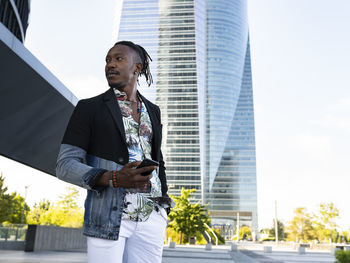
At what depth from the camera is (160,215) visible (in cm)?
166

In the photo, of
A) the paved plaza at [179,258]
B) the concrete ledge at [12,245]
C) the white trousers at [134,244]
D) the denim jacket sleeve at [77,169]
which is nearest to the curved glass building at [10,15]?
the concrete ledge at [12,245]

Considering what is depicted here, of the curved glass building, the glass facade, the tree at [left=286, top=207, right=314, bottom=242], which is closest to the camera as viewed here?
the curved glass building

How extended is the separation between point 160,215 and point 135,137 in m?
0.39

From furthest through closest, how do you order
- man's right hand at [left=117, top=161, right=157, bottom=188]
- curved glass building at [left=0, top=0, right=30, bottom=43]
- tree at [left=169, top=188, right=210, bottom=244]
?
tree at [left=169, top=188, right=210, bottom=244], curved glass building at [left=0, top=0, right=30, bottom=43], man's right hand at [left=117, top=161, right=157, bottom=188]

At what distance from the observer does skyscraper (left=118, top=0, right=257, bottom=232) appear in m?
115

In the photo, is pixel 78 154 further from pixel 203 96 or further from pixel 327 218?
pixel 203 96

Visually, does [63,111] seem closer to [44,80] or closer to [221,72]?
[44,80]

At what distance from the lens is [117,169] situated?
5.11 feet

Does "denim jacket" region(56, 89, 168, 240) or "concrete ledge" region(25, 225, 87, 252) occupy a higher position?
"denim jacket" region(56, 89, 168, 240)

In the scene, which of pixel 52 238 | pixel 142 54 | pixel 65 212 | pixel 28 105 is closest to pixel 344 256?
pixel 28 105

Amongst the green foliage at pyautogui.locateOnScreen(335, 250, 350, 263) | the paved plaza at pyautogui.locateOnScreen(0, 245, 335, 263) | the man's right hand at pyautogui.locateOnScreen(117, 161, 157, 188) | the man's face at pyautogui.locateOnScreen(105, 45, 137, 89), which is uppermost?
the man's face at pyautogui.locateOnScreen(105, 45, 137, 89)

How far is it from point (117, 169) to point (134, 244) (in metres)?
0.34

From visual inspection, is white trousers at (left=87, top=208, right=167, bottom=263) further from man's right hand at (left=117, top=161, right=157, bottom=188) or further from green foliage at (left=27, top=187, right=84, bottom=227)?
green foliage at (left=27, top=187, right=84, bottom=227)

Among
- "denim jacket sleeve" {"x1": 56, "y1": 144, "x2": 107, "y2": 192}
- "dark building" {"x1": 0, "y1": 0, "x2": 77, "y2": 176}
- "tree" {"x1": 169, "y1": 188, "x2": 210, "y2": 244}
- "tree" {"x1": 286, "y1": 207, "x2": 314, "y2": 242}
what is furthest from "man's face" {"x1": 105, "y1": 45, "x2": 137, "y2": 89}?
"tree" {"x1": 286, "y1": 207, "x2": 314, "y2": 242}
